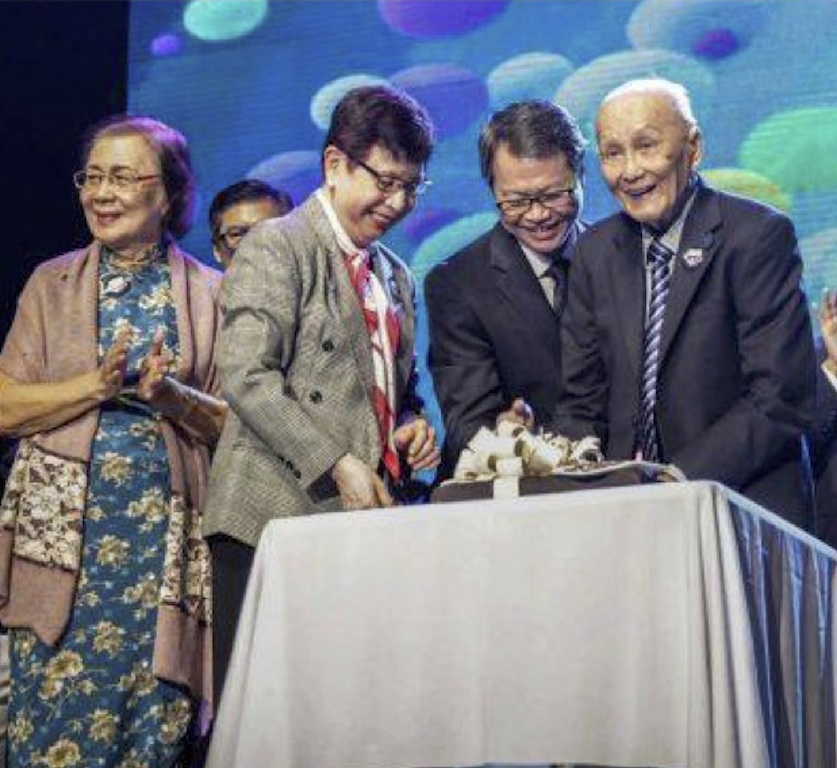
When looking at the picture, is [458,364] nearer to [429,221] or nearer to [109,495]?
[109,495]

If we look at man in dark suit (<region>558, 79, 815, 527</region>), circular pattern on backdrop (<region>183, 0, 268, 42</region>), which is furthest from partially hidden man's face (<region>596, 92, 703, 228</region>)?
circular pattern on backdrop (<region>183, 0, 268, 42</region>)

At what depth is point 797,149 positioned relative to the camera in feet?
13.2

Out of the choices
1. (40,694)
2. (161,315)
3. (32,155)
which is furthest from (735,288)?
(32,155)

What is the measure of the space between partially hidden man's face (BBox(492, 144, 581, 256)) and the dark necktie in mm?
42

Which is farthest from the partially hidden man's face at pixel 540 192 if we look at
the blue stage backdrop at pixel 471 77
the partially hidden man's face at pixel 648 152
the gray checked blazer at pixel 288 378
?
the blue stage backdrop at pixel 471 77

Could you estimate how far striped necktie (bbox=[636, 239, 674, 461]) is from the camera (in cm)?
304

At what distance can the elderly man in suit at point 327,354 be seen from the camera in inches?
119

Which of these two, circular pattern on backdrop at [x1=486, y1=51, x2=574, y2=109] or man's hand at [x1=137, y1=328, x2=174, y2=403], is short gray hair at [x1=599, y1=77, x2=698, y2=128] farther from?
circular pattern on backdrop at [x1=486, y1=51, x2=574, y2=109]

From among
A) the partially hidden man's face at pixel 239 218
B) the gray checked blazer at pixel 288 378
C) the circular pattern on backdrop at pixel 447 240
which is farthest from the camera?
the circular pattern on backdrop at pixel 447 240

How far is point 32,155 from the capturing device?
4.85 meters

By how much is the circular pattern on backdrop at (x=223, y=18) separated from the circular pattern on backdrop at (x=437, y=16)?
0.40m

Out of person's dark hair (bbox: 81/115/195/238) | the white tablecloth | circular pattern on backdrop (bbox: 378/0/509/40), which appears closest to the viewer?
the white tablecloth

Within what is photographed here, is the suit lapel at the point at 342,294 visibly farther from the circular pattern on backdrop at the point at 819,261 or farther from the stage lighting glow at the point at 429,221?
the circular pattern on backdrop at the point at 819,261

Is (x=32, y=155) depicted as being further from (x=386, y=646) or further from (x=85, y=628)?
(x=386, y=646)
